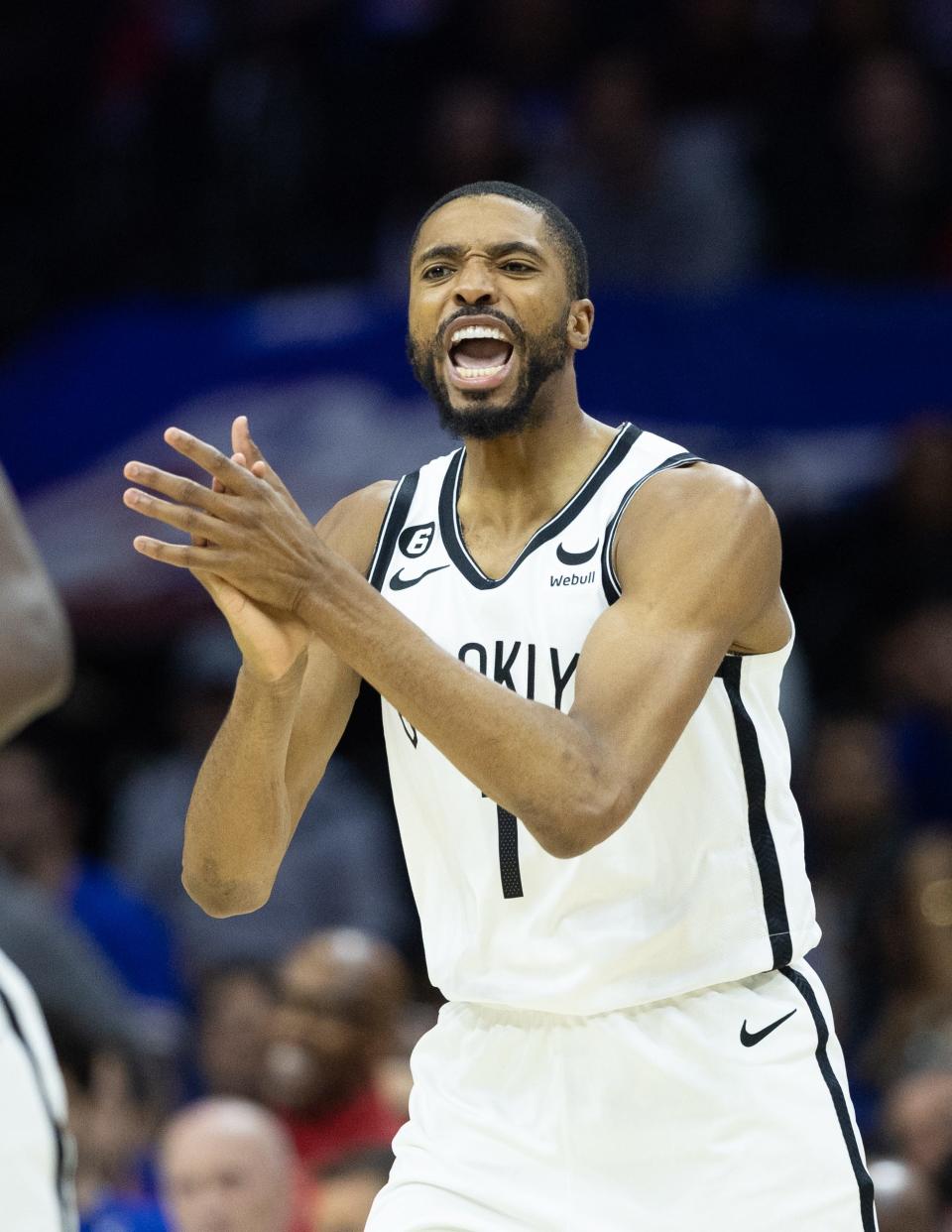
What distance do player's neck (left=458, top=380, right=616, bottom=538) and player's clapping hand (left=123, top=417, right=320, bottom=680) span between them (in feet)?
2.41

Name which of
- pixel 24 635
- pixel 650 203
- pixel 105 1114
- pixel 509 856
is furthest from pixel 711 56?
pixel 24 635

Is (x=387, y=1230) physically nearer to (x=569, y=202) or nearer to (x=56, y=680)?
(x=56, y=680)

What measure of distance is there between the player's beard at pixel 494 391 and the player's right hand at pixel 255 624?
61 centimetres


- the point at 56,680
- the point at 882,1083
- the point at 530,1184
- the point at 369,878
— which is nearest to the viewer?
the point at 56,680

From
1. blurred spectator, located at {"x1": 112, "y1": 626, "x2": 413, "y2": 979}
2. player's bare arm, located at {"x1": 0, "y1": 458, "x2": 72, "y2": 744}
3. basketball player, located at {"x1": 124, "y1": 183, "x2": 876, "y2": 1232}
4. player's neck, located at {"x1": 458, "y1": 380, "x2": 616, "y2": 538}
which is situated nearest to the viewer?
player's bare arm, located at {"x1": 0, "y1": 458, "x2": 72, "y2": 744}

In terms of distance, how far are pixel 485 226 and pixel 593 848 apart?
117 cm

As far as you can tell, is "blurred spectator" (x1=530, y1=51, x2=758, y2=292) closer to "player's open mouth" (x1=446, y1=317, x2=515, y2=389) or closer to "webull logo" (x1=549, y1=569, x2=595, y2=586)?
"player's open mouth" (x1=446, y1=317, x2=515, y2=389)

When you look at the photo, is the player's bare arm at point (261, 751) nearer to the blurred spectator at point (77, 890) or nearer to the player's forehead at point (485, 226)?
the player's forehead at point (485, 226)

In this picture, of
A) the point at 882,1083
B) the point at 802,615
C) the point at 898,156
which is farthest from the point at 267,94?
the point at 882,1083

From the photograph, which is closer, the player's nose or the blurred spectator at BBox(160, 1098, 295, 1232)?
the player's nose

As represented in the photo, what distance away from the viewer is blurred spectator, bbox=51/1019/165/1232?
6703mm

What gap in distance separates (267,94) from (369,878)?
4.09m

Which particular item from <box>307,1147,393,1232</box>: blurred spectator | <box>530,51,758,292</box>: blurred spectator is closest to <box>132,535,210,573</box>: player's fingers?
<box>307,1147,393,1232</box>: blurred spectator

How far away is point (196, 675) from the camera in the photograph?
32.0 ft
